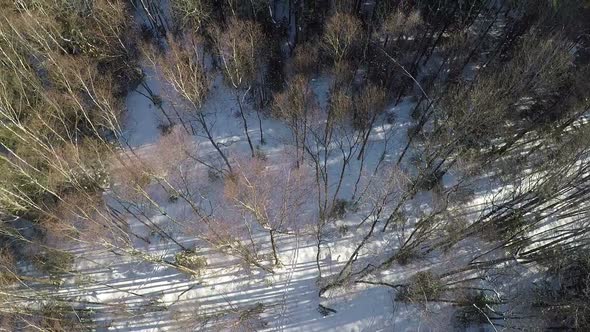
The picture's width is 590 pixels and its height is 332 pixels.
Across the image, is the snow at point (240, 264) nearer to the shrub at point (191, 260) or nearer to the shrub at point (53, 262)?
the shrub at point (191, 260)

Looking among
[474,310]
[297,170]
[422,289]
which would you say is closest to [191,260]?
[297,170]

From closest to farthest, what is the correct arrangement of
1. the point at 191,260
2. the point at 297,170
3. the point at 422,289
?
the point at 422,289
the point at 191,260
the point at 297,170

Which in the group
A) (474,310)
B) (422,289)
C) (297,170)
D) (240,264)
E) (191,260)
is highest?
(297,170)

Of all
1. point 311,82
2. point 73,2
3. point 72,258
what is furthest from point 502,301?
point 73,2

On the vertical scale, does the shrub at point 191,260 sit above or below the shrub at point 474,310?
above

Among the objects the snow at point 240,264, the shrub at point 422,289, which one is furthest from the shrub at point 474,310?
the shrub at point 422,289

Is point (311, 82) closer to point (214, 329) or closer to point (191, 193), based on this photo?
point (191, 193)

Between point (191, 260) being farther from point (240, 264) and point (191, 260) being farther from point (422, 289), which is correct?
point (422, 289)

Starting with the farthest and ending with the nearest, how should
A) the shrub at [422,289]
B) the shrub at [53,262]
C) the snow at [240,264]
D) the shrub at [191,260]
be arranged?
the shrub at [53,262]
the shrub at [191,260]
the snow at [240,264]
the shrub at [422,289]

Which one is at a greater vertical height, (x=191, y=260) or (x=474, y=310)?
(x=191, y=260)
